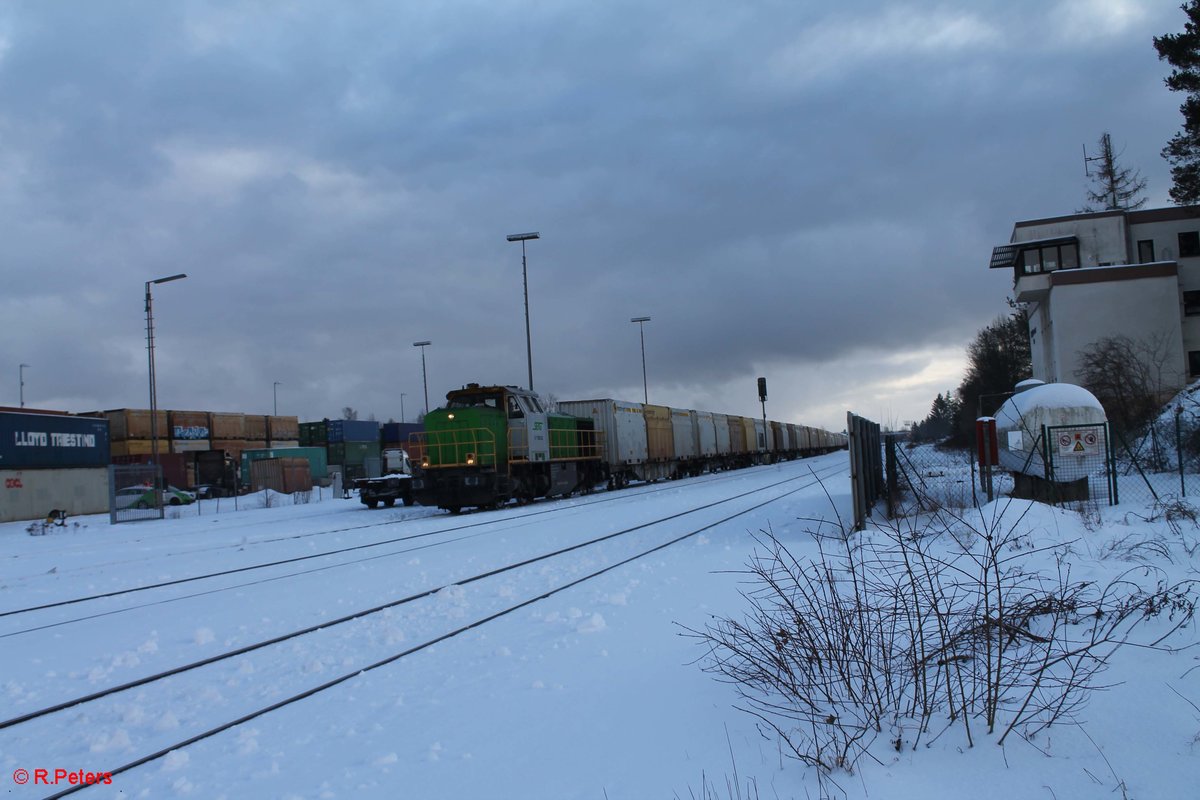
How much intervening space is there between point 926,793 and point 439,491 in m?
19.8

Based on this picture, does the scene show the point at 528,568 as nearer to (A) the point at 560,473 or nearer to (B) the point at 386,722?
(B) the point at 386,722

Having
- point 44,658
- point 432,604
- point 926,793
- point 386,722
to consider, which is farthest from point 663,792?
point 44,658

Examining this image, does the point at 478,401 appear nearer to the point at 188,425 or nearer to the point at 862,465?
the point at 862,465

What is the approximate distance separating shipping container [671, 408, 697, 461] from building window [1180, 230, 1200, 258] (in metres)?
27.0

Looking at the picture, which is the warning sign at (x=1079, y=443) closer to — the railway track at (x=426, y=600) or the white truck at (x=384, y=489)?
the railway track at (x=426, y=600)

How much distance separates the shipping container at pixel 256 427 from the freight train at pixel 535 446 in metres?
39.1

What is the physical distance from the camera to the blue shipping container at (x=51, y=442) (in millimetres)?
27562

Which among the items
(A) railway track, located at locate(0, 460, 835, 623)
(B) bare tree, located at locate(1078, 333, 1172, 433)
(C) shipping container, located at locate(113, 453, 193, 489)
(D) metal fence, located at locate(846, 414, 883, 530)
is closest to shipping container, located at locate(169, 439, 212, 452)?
(C) shipping container, located at locate(113, 453, 193, 489)

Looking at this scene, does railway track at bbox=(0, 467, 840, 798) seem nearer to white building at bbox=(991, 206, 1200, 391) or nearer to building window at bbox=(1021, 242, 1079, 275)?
white building at bbox=(991, 206, 1200, 391)

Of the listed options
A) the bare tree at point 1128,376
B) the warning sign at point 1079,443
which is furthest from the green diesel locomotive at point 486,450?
the bare tree at point 1128,376

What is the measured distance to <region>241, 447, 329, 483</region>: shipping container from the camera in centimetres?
5175

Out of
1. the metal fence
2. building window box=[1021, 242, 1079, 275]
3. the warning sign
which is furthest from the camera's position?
building window box=[1021, 242, 1079, 275]

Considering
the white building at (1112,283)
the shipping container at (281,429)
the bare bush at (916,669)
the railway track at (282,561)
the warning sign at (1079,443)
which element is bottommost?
the railway track at (282,561)

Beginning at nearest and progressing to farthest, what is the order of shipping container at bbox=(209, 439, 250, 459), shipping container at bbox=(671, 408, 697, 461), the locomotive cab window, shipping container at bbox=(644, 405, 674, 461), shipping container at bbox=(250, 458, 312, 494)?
the locomotive cab window, shipping container at bbox=(644, 405, 674, 461), shipping container at bbox=(671, 408, 697, 461), shipping container at bbox=(250, 458, 312, 494), shipping container at bbox=(209, 439, 250, 459)
